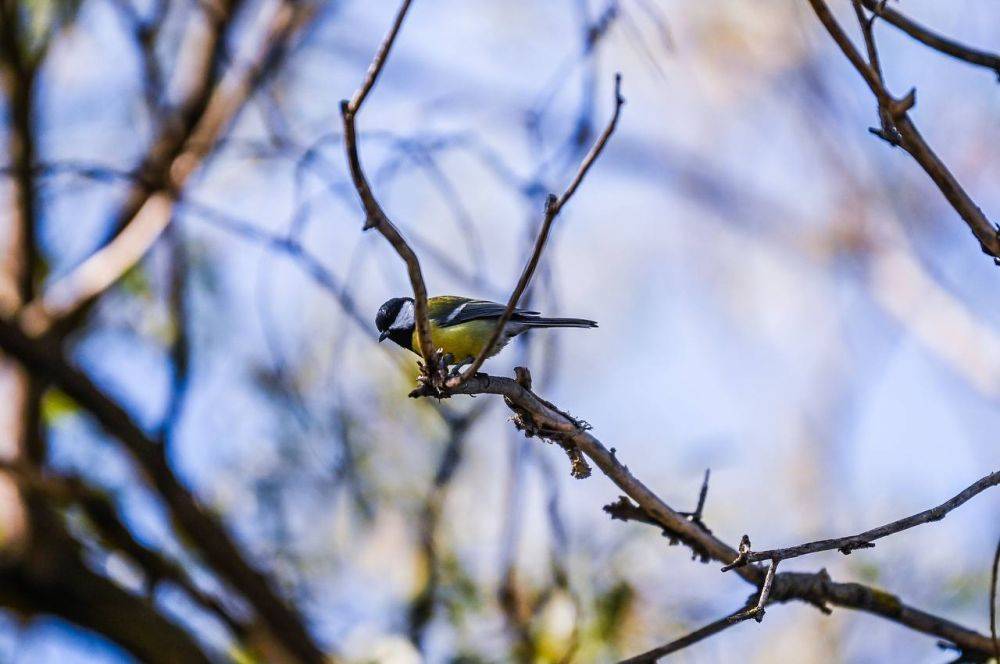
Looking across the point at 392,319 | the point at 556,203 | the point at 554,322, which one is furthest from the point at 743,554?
the point at 392,319

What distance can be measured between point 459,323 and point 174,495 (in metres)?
1.54

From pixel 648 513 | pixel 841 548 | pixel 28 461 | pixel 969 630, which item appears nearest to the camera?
pixel 841 548

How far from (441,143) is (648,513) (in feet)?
6.15

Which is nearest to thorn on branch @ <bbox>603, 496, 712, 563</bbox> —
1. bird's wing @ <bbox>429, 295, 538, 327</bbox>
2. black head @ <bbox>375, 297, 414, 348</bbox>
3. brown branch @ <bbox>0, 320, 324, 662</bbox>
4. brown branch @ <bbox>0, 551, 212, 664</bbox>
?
bird's wing @ <bbox>429, 295, 538, 327</bbox>

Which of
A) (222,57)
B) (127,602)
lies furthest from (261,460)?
(222,57)

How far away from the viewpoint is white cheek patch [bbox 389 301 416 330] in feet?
14.8

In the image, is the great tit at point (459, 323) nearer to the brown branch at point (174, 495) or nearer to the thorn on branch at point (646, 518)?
the thorn on branch at point (646, 518)

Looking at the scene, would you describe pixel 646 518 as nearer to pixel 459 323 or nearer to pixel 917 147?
pixel 917 147

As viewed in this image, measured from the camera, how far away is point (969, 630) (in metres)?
2.49

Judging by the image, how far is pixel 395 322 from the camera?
14.9ft

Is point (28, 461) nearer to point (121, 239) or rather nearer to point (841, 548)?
point (121, 239)

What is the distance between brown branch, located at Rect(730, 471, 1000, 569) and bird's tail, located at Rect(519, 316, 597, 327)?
1584 millimetres

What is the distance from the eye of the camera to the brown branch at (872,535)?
1.89 m

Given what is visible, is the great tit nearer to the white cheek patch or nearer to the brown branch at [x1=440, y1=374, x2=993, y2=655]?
the white cheek patch
